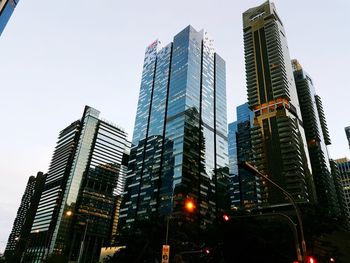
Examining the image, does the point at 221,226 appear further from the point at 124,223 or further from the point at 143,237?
the point at 124,223

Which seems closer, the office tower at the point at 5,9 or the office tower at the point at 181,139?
the office tower at the point at 5,9

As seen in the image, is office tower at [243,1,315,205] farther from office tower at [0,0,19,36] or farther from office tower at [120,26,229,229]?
office tower at [0,0,19,36]

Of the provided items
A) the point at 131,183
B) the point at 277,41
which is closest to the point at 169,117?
the point at 131,183

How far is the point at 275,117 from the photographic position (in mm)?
165000

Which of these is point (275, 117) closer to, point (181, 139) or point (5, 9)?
point (181, 139)

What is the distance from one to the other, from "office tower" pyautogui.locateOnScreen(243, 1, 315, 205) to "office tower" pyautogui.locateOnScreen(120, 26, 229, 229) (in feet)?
71.1

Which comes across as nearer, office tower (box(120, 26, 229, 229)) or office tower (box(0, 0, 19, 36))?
office tower (box(0, 0, 19, 36))

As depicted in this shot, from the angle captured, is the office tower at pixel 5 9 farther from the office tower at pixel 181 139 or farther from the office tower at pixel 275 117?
the office tower at pixel 275 117

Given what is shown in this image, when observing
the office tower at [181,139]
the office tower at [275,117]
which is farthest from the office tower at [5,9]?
the office tower at [275,117]

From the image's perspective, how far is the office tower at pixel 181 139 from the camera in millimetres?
146325

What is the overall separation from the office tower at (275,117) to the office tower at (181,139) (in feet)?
71.1

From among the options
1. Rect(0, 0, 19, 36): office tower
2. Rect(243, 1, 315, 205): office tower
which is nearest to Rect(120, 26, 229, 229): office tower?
Rect(243, 1, 315, 205): office tower

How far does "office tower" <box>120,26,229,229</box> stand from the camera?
146 meters

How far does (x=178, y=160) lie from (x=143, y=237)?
96.9 metres
